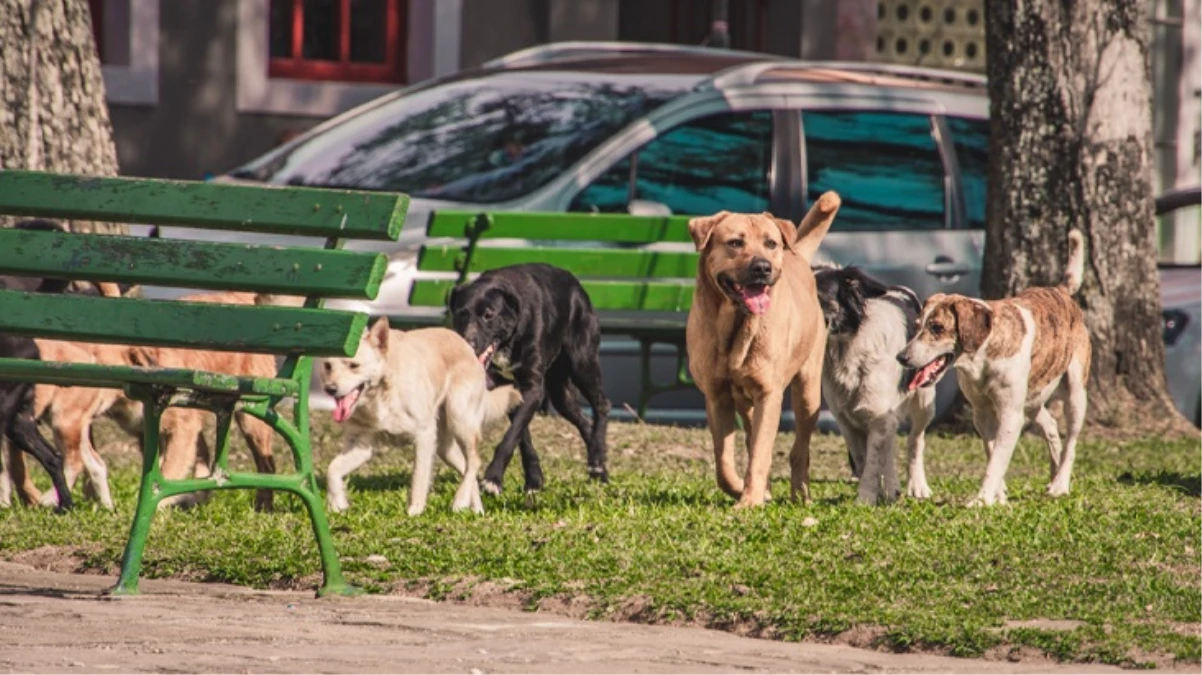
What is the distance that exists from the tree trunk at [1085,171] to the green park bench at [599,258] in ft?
7.13

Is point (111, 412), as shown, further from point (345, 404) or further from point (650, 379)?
point (650, 379)

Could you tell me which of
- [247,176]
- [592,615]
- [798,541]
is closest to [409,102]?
[247,176]

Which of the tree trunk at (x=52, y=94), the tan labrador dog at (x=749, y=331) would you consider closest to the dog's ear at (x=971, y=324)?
the tan labrador dog at (x=749, y=331)

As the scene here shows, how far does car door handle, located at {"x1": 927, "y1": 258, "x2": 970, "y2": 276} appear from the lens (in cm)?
1459

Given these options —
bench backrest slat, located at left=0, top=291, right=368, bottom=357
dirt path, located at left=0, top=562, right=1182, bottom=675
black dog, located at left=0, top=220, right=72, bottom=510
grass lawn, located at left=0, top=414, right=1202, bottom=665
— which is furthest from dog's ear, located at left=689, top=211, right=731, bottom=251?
black dog, located at left=0, top=220, right=72, bottom=510

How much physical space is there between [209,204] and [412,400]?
7.51 feet

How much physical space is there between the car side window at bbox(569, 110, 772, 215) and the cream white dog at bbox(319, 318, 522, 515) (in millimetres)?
3776

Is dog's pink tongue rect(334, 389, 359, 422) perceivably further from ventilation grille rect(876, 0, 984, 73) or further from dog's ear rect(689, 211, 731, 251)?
ventilation grille rect(876, 0, 984, 73)

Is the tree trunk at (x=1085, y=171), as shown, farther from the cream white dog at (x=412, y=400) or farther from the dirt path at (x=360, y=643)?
the dirt path at (x=360, y=643)

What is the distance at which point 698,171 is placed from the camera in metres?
14.2

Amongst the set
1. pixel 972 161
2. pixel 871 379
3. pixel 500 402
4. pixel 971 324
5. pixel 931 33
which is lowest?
pixel 500 402

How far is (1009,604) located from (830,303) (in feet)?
10.4

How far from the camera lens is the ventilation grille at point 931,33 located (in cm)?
2291

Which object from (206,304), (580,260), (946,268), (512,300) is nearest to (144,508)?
(206,304)
